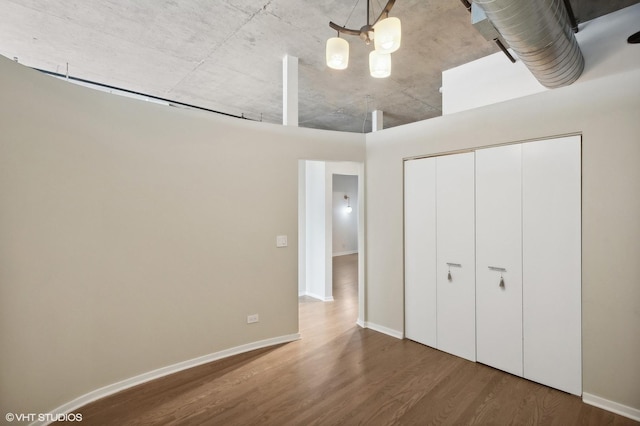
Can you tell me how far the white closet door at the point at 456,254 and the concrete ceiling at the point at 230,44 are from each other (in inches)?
50.7

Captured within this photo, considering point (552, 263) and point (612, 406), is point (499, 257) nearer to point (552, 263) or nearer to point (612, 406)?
point (552, 263)

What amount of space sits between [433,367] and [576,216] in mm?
1842

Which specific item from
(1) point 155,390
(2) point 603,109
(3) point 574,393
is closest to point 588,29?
(2) point 603,109

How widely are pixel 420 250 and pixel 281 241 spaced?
1612mm

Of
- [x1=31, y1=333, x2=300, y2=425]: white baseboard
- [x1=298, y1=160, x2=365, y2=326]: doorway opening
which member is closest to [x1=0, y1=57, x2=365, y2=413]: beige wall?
[x1=31, y1=333, x2=300, y2=425]: white baseboard

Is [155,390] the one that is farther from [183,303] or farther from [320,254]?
[320,254]

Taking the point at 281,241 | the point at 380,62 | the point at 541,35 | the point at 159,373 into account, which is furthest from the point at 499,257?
the point at 159,373

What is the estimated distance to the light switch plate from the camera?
3.46 m

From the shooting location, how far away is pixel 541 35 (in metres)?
1.80

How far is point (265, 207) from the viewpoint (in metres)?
3.37

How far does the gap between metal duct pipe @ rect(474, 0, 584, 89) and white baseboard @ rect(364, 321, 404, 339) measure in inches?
116

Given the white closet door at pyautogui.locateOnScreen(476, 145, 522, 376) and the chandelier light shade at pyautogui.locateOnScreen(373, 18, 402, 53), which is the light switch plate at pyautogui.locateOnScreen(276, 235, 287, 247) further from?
the chandelier light shade at pyautogui.locateOnScreen(373, 18, 402, 53)

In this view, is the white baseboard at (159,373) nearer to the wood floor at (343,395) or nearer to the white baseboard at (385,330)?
the wood floor at (343,395)

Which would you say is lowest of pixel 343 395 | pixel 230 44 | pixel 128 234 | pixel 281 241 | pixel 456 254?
pixel 343 395
